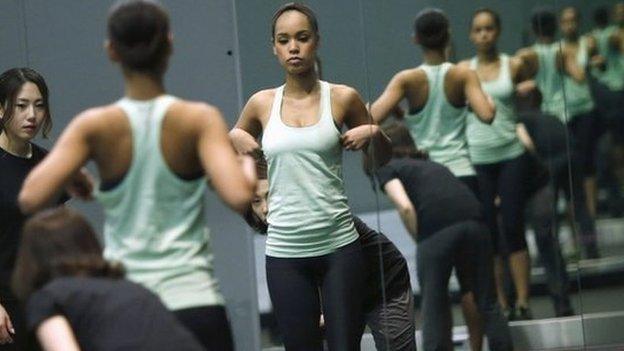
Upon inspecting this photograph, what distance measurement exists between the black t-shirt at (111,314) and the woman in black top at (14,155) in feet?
8.83

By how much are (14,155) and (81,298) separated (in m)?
3.00

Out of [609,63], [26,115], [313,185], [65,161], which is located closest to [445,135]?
[609,63]

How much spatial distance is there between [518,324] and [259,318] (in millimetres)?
1367

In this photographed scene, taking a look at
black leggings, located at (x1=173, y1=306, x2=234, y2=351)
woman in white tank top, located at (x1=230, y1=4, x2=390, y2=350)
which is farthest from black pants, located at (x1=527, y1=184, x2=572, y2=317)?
black leggings, located at (x1=173, y1=306, x2=234, y2=351)

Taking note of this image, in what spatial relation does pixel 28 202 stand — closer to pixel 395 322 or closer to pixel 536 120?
pixel 395 322

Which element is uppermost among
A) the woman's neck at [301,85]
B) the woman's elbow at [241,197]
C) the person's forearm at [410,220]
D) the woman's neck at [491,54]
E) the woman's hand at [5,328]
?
the woman's neck at [491,54]

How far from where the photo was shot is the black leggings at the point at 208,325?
5.70m

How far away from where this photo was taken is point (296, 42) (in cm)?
816

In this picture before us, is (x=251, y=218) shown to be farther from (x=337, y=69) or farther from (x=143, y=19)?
(x=143, y=19)

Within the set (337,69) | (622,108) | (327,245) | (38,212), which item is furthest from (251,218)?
(38,212)

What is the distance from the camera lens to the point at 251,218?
8.48 metres

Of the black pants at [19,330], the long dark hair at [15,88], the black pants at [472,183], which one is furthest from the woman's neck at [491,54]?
the black pants at [19,330]

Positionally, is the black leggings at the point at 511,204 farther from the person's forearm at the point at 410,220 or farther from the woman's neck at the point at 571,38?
the woman's neck at the point at 571,38

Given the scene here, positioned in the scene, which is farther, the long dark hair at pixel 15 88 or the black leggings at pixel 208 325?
the long dark hair at pixel 15 88
